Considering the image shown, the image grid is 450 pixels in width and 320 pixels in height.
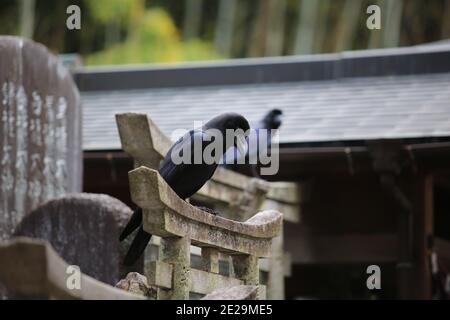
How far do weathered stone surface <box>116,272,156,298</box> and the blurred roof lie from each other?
322 centimetres

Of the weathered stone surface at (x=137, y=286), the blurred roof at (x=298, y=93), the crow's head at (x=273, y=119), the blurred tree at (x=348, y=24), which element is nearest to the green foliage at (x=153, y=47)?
the blurred tree at (x=348, y=24)

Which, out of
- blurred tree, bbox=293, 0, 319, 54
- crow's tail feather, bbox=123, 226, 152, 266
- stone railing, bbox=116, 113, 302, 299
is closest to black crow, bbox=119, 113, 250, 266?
crow's tail feather, bbox=123, 226, 152, 266

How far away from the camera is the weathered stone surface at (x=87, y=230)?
19.8 feet

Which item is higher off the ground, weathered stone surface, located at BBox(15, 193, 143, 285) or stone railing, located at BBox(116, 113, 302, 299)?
stone railing, located at BBox(116, 113, 302, 299)

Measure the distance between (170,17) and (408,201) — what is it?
11.7 meters

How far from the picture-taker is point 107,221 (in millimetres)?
6062

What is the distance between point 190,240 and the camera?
4.47 metres

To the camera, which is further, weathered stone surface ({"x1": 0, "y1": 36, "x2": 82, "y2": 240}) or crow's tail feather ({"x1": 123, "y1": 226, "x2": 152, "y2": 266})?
weathered stone surface ({"x1": 0, "y1": 36, "x2": 82, "y2": 240})

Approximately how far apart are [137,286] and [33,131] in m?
2.41

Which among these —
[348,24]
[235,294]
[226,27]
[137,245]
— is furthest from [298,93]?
[226,27]

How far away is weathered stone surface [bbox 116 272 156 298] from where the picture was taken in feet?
14.9

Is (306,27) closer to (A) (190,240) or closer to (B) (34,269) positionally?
(A) (190,240)

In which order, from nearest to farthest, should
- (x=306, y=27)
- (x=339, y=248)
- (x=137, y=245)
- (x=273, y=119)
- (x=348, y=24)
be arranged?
(x=137, y=245), (x=273, y=119), (x=339, y=248), (x=348, y=24), (x=306, y=27)

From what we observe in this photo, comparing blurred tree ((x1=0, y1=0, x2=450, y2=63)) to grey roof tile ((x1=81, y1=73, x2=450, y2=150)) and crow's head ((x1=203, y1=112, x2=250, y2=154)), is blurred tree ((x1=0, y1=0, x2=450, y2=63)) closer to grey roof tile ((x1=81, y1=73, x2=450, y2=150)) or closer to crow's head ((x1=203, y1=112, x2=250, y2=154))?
grey roof tile ((x1=81, y1=73, x2=450, y2=150))
